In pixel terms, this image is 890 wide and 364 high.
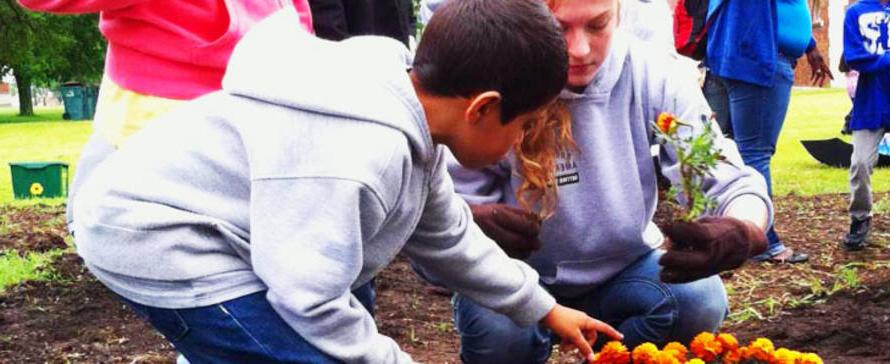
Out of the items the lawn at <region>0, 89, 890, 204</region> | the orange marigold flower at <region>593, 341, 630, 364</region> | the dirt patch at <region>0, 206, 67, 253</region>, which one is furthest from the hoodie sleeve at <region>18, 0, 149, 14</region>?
the lawn at <region>0, 89, 890, 204</region>

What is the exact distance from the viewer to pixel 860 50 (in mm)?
6383

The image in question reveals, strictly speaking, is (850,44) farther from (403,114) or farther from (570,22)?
(403,114)

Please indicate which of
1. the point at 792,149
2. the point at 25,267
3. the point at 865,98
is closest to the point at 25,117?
the point at 792,149

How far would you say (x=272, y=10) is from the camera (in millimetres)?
3012

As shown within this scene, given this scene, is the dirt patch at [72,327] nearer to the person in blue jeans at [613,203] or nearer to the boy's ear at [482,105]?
the person in blue jeans at [613,203]

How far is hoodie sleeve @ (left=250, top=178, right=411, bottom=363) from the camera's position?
1.84 m

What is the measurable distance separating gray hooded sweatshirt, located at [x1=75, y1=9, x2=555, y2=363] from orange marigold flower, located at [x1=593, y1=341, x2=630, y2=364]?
561 millimetres

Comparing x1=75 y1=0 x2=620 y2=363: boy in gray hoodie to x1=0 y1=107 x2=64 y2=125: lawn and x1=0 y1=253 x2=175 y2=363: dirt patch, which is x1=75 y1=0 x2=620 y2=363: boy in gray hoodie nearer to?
x1=0 y1=253 x2=175 y2=363: dirt patch

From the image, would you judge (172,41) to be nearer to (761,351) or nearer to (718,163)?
(718,163)

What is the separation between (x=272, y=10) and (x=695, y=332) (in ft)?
4.46

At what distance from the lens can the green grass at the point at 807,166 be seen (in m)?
9.49

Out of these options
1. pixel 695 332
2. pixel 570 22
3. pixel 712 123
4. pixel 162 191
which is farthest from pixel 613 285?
pixel 162 191

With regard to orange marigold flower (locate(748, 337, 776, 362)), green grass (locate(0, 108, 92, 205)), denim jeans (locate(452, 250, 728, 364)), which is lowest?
green grass (locate(0, 108, 92, 205))

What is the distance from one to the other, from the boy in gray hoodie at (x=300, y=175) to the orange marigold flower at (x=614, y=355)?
1.84ft
